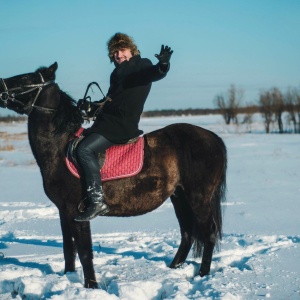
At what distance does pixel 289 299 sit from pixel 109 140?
246 centimetres

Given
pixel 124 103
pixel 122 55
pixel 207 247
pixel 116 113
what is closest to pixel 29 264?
pixel 207 247

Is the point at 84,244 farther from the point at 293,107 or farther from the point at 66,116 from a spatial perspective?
the point at 293,107

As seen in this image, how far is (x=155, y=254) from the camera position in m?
6.16

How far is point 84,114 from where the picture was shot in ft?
16.3

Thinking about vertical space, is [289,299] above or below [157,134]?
below

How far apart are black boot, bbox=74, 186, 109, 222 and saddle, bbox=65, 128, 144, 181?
0.23 metres

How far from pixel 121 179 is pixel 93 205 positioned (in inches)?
18.5

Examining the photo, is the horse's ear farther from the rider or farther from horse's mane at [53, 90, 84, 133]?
the rider

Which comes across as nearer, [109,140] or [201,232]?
[109,140]

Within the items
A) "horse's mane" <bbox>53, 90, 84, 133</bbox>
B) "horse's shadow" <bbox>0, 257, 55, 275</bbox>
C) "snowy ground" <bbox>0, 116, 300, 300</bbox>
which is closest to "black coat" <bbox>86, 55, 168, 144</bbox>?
"horse's mane" <bbox>53, 90, 84, 133</bbox>

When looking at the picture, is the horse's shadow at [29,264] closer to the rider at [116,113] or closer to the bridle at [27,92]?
the rider at [116,113]

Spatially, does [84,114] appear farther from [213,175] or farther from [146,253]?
[146,253]

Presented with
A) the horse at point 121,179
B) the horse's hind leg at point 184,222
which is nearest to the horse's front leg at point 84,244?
the horse at point 121,179

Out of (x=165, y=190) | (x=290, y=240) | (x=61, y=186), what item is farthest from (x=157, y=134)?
(x=290, y=240)
